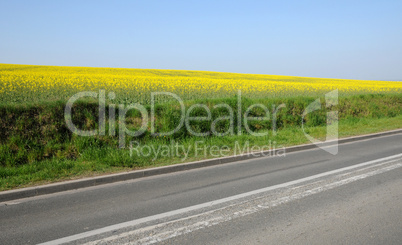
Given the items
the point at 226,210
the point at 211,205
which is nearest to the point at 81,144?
the point at 211,205

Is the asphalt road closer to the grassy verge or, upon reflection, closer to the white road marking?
the white road marking

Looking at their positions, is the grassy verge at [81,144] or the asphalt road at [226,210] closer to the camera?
the asphalt road at [226,210]

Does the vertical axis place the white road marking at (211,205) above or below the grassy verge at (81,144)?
below

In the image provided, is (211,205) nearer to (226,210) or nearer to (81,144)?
(226,210)

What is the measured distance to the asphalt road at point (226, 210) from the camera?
3.83m

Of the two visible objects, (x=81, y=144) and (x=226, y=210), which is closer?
(x=226, y=210)

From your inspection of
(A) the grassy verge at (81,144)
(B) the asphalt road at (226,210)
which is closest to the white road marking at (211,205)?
(B) the asphalt road at (226,210)

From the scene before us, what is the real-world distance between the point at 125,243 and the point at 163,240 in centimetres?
45

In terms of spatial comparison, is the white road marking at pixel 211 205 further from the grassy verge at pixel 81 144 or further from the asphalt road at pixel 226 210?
the grassy verge at pixel 81 144

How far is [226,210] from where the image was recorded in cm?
462

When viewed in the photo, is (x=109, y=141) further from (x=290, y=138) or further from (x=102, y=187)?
(x=290, y=138)

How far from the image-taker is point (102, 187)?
5.93m

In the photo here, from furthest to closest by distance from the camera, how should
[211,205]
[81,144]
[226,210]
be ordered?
[81,144]
[211,205]
[226,210]

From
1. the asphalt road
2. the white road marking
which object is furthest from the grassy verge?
the white road marking
